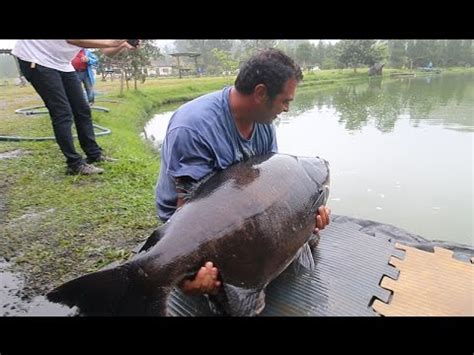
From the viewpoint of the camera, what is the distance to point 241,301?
6.75 feet

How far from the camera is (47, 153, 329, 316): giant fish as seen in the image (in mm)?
1851

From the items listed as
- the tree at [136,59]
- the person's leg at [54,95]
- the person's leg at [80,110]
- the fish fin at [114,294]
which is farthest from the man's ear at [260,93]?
the tree at [136,59]

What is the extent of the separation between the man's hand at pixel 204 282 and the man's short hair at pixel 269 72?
1094mm

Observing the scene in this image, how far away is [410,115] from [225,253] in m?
13.2

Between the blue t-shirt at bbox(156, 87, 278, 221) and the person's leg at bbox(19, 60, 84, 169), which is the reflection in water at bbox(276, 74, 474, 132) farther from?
the blue t-shirt at bbox(156, 87, 278, 221)

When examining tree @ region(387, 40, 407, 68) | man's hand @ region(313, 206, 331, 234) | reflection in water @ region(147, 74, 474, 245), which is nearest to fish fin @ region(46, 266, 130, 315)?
man's hand @ region(313, 206, 331, 234)

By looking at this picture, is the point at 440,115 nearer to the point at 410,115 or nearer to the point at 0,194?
the point at 410,115

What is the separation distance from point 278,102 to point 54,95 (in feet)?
9.18

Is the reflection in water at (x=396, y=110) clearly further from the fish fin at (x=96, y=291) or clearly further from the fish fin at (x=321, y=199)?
the fish fin at (x=96, y=291)

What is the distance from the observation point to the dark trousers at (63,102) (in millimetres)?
4152

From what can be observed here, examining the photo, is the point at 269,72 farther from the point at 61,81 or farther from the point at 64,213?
the point at 61,81

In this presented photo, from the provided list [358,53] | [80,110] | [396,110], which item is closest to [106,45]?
[80,110]

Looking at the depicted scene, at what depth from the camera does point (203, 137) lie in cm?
234

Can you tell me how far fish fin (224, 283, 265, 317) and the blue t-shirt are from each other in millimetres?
639
